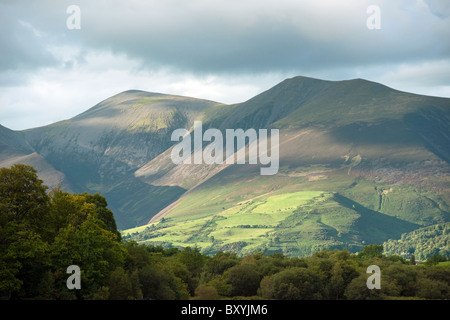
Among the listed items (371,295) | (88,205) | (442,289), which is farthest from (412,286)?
(88,205)

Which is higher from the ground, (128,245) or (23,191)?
(23,191)

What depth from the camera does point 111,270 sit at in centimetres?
11800

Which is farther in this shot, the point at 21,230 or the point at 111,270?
the point at 111,270

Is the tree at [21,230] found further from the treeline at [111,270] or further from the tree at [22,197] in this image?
the treeline at [111,270]

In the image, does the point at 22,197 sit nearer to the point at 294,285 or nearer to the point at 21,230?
the point at 21,230

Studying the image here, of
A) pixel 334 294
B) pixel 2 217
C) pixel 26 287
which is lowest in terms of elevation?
pixel 334 294

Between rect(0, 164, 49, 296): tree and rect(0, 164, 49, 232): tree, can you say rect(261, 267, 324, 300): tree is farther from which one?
rect(0, 164, 49, 232): tree

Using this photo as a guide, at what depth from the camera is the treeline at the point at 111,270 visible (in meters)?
102

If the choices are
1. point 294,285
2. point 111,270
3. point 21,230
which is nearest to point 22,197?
point 21,230

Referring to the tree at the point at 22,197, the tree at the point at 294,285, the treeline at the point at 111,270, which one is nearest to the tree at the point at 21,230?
the tree at the point at 22,197
